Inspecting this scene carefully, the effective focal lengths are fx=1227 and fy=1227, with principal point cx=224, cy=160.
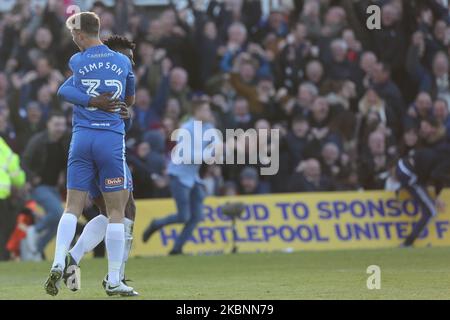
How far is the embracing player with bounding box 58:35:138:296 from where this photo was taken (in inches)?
455

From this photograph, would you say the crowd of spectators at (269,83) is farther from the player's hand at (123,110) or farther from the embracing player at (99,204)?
the player's hand at (123,110)

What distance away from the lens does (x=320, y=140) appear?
22594 millimetres

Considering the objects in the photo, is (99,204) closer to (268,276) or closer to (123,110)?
(123,110)

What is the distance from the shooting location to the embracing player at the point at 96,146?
11.6m

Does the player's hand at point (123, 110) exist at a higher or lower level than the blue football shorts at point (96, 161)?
higher

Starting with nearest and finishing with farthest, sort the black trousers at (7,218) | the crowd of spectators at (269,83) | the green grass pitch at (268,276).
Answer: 1. the green grass pitch at (268,276)
2. the black trousers at (7,218)
3. the crowd of spectators at (269,83)

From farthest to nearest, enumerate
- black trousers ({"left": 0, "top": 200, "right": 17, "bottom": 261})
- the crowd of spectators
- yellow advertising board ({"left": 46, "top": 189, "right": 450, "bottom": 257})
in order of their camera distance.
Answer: the crowd of spectators
yellow advertising board ({"left": 46, "top": 189, "right": 450, "bottom": 257})
black trousers ({"left": 0, "top": 200, "right": 17, "bottom": 261})

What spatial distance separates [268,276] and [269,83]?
30.3ft

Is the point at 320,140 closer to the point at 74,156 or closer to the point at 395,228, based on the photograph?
the point at 395,228

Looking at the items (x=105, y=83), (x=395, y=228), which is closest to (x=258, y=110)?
(x=395, y=228)

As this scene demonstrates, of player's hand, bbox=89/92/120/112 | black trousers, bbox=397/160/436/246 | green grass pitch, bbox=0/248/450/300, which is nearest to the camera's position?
player's hand, bbox=89/92/120/112

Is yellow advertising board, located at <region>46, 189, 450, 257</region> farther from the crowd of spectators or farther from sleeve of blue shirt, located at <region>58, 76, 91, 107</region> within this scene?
sleeve of blue shirt, located at <region>58, 76, 91, 107</region>

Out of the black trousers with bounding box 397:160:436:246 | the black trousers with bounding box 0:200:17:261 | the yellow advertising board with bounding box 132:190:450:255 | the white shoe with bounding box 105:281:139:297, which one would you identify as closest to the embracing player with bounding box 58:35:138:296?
the white shoe with bounding box 105:281:139:297

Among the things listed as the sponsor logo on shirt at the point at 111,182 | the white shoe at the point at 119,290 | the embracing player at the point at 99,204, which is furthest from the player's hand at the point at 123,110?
the white shoe at the point at 119,290
